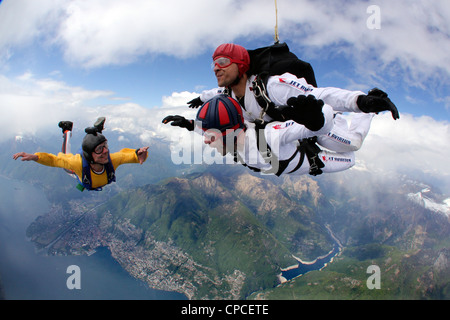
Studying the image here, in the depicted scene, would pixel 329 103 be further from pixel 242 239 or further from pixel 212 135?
pixel 242 239

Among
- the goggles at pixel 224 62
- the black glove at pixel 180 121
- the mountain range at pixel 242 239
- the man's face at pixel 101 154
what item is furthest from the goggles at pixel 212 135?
the mountain range at pixel 242 239

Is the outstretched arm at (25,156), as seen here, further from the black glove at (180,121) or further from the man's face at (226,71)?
the man's face at (226,71)

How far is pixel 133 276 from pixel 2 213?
102026 millimetres

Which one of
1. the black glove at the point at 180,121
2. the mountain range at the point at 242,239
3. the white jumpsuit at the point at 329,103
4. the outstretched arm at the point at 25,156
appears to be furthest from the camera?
the mountain range at the point at 242,239

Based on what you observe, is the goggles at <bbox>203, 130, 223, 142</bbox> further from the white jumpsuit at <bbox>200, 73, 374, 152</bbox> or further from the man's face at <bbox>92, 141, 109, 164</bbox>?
the man's face at <bbox>92, 141, 109, 164</bbox>

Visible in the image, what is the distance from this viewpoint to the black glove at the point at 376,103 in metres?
2.28

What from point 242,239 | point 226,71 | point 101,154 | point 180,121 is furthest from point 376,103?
point 242,239

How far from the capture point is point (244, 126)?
356cm

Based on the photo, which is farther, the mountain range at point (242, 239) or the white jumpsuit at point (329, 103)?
the mountain range at point (242, 239)

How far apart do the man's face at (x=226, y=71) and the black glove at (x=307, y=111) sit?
145 centimetres

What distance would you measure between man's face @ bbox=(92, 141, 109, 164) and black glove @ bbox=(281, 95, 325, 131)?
11.2ft

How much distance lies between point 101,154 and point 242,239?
12372cm

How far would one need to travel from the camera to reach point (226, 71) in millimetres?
3490
